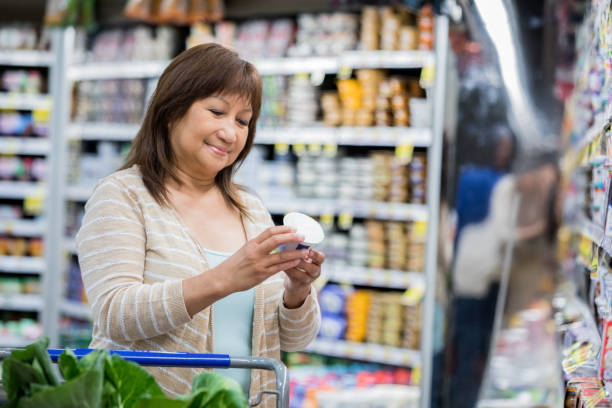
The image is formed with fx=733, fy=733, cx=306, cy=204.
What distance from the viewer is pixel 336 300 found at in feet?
13.7

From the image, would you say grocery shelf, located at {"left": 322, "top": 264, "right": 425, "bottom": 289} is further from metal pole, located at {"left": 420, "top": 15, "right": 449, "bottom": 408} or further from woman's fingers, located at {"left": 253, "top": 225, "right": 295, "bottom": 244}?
woman's fingers, located at {"left": 253, "top": 225, "right": 295, "bottom": 244}

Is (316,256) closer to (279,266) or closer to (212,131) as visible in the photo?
(279,266)

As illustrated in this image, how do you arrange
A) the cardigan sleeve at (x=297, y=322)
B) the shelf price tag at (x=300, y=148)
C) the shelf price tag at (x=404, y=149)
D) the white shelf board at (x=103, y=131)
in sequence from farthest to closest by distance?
the white shelf board at (x=103, y=131), the shelf price tag at (x=300, y=148), the shelf price tag at (x=404, y=149), the cardigan sleeve at (x=297, y=322)

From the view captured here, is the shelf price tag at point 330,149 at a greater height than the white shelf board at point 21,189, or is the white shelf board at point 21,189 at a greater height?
the shelf price tag at point 330,149

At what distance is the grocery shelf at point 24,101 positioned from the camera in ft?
17.2

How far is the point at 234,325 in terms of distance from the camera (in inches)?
68.6

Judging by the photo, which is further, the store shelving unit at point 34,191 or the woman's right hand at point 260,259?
the store shelving unit at point 34,191

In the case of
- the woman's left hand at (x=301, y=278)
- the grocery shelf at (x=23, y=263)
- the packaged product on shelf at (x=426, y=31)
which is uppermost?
the packaged product on shelf at (x=426, y=31)

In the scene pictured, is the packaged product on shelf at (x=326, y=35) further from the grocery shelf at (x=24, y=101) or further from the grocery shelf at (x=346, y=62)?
the grocery shelf at (x=24, y=101)

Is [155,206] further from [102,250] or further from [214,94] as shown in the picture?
[214,94]

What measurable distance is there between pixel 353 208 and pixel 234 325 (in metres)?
2.33

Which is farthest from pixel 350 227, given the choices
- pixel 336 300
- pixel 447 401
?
pixel 447 401

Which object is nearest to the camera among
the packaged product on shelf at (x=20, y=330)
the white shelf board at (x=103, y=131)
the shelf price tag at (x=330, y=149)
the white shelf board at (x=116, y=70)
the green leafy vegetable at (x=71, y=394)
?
the green leafy vegetable at (x=71, y=394)

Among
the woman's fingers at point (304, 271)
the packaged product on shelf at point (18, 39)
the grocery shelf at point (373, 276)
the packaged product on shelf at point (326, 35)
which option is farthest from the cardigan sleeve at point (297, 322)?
the packaged product on shelf at point (18, 39)
